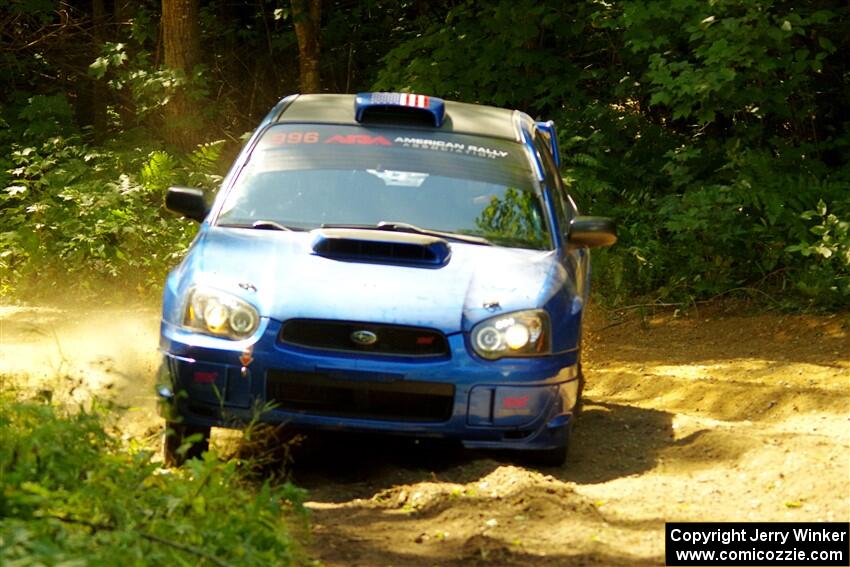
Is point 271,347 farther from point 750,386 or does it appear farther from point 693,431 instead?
point 750,386

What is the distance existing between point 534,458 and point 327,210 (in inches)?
66.0

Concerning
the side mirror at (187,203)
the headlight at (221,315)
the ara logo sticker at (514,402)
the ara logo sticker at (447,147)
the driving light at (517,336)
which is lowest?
the ara logo sticker at (514,402)

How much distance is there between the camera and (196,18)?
15719 mm

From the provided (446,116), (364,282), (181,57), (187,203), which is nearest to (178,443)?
(364,282)

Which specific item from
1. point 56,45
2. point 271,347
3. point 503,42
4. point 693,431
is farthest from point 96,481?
point 56,45

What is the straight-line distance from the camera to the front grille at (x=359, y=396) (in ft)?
19.8

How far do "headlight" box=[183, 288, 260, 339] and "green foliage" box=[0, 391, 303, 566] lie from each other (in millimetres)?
1089

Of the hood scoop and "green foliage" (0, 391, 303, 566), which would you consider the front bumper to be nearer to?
the hood scoop

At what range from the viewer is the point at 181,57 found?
51.2ft

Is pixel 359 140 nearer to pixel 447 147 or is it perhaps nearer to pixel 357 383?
pixel 447 147

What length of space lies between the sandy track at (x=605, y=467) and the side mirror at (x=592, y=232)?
3.53 feet

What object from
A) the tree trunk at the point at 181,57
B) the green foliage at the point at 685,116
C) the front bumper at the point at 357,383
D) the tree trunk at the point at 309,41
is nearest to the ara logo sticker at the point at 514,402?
the front bumper at the point at 357,383

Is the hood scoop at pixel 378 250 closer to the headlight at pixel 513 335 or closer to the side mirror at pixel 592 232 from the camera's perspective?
the headlight at pixel 513 335

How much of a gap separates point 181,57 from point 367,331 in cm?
1029
